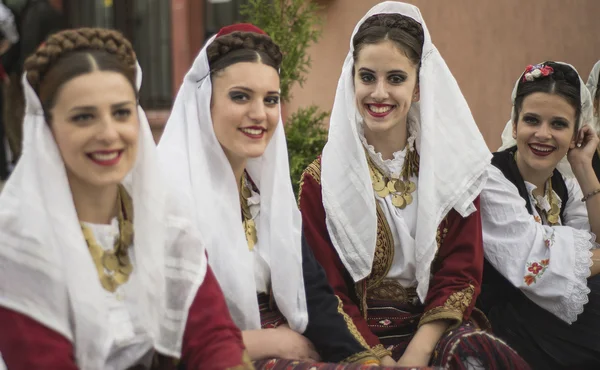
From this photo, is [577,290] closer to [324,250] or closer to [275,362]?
[324,250]

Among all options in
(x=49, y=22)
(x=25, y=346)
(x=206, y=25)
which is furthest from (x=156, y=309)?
(x=206, y=25)

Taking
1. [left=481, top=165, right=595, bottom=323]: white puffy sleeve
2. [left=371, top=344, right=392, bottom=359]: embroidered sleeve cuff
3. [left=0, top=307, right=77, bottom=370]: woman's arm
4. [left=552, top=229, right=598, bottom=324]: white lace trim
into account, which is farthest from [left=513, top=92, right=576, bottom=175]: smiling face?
[left=0, top=307, right=77, bottom=370]: woman's arm

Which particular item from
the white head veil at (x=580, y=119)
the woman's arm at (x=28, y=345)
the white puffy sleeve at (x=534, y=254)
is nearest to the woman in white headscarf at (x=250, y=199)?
the woman's arm at (x=28, y=345)

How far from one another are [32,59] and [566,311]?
237cm

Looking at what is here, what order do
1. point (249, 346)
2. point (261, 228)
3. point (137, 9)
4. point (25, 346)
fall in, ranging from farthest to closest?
point (137, 9) < point (261, 228) < point (249, 346) < point (25, 346)

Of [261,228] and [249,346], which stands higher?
[261,228]

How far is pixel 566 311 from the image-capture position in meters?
3.19

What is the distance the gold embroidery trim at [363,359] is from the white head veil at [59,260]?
0.73 meters

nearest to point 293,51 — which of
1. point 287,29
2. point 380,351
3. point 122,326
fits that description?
point 287,29

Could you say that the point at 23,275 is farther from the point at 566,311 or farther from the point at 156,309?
the point at 566,311

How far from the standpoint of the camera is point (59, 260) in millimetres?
2027

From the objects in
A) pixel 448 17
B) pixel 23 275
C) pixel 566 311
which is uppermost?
pixel 448 17

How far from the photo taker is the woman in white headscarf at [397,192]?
9.70 feet

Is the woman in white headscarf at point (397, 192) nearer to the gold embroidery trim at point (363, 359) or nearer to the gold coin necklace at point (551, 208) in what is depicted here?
the gold embroidery trim at point (363, 359)
